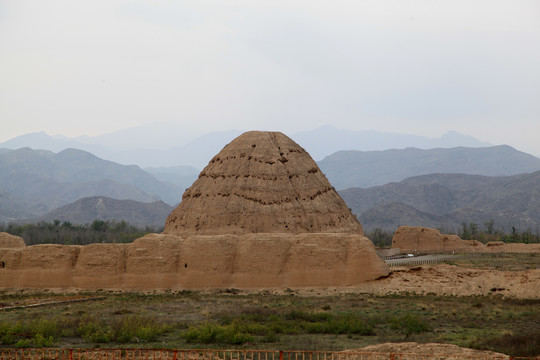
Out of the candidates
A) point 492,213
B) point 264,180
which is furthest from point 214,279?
point 492,213

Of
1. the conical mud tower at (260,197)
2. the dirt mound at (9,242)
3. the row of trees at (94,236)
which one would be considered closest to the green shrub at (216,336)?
the conical mud tower at (260,197)

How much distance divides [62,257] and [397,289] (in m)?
16.3

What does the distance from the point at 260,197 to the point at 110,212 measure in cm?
12809

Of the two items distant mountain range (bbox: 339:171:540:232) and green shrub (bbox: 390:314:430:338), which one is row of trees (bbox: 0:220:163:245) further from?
distant mountain range (bbox: 339:171:540:232)

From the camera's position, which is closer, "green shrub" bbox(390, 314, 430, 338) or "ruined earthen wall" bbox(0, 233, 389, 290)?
"green shrub" bbox(390, 314, 430, 338)

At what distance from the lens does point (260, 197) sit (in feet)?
125

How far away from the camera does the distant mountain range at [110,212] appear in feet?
502

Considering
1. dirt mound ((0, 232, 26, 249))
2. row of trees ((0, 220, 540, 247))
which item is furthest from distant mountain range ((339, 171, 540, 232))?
dirt mound ((0, 232, 26, 249))

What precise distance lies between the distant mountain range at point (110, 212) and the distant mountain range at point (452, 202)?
53.2 metres

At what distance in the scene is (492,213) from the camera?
441 ft

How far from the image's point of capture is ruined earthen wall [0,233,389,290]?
28.8m

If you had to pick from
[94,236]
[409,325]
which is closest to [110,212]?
[94,236]

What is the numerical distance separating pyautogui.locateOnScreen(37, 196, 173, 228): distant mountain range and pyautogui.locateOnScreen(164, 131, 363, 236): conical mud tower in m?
113

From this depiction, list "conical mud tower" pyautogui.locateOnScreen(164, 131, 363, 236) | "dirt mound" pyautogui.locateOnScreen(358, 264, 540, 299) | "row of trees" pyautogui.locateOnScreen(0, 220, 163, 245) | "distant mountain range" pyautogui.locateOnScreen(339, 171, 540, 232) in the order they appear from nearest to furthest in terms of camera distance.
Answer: "dirt mound" pyautogui.locateOnScreen(358, 264, 540, 299) → "conical mud tower" pyautogui.locateOnScreen(164, 131, 363, 236) → "row of trees" pyautogui.locateOnScreen(0, 220, 163, 245) → "distant mountain range" pyautogui.locateOnScreen(339, 171, 540, 232)
